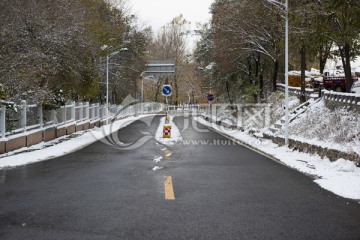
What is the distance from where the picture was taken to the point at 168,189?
7.62 metres

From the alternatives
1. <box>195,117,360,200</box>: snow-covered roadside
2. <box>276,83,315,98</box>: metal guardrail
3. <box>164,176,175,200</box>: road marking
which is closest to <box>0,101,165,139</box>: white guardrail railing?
<box>164,176,175,200</box>: road marking

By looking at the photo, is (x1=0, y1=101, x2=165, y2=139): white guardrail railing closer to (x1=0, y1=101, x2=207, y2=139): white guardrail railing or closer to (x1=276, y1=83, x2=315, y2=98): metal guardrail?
(x1=0, y1=101, x2=207, y2=139): white guardrail railing

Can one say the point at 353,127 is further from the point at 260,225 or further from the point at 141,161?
the point at 260,225

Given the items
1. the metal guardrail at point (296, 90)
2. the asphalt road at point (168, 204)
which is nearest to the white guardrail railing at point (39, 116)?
the asphalt road at point (168, 204)

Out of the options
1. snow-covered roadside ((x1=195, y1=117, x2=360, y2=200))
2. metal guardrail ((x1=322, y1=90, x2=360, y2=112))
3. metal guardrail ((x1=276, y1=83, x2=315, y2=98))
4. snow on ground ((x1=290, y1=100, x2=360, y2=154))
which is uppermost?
metal guardrail ((x1=276, y1=83, x2=315, y2=98))

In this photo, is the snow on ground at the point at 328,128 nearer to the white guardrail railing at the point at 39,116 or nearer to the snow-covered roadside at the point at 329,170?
the snow-covered roadside at the point at 329,170

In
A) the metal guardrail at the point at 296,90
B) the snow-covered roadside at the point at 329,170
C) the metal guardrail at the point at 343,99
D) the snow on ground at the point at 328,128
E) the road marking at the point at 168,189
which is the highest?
the metal guardrail at the point at 296,90

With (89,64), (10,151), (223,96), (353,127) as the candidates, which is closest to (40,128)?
(10,151)

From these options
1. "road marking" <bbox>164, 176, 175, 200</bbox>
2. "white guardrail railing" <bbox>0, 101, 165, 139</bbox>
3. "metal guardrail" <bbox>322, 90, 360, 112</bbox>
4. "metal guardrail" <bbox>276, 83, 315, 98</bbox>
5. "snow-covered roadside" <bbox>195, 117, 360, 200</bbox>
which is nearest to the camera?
"road marking" <bbox>164, 176, 175, 200</bbox>

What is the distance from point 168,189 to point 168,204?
1.30 metres

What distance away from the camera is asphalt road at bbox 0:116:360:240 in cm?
488

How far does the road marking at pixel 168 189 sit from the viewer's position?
6871 mm

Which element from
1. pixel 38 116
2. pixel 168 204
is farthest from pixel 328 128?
pixel 38 116

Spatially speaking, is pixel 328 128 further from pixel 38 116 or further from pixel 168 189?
pixel 38 116
